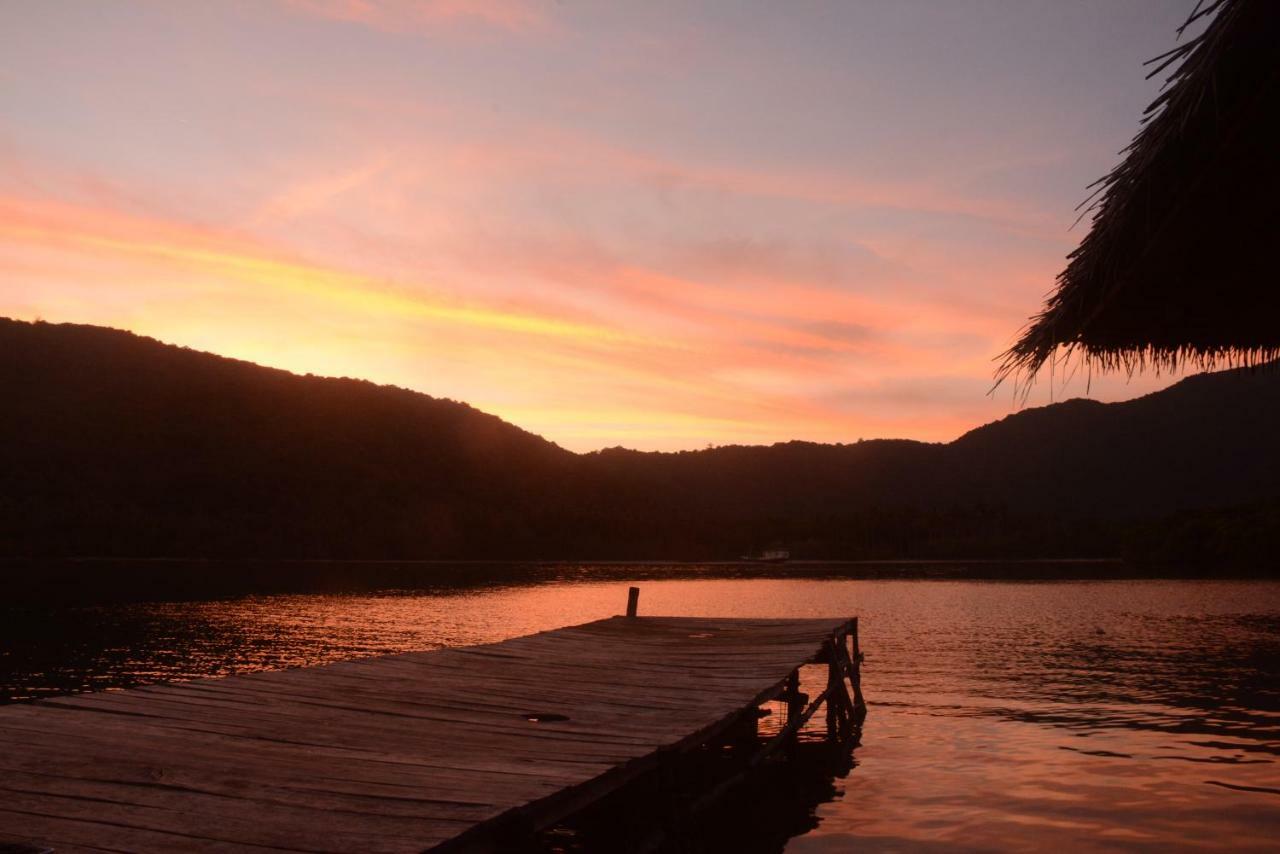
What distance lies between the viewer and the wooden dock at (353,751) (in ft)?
16.5

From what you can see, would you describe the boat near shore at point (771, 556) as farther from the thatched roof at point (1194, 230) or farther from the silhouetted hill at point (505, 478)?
the thatched roof at point (1194, 230)

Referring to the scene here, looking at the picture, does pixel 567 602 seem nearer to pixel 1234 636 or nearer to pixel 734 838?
pixel 1234 636

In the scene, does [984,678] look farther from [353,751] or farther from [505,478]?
[505,478]

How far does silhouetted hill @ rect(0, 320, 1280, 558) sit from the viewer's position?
97312 mm

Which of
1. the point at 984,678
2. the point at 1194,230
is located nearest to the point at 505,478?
the point at 984,678

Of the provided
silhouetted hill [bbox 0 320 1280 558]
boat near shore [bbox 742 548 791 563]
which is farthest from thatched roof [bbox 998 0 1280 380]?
boat near shore [bbox 742 548 791 563]

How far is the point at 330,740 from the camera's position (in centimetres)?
738

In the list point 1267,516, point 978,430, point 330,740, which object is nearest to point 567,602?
point 330,740

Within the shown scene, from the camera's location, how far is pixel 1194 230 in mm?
6414

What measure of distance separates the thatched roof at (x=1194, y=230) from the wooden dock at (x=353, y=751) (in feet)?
16.1

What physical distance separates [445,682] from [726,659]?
496 centimetres

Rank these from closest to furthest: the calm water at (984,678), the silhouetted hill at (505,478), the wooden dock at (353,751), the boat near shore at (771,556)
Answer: the wooden dock at (353,751)
the calm water at (984,678)
the silhouetted hill at (505,478)
the boat near shore at (771,556)

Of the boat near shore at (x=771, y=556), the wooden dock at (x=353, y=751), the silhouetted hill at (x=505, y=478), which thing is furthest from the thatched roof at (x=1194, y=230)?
the boat near shore at (x=771, y=556)

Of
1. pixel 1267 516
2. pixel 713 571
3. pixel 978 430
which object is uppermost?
pixel 978 430
